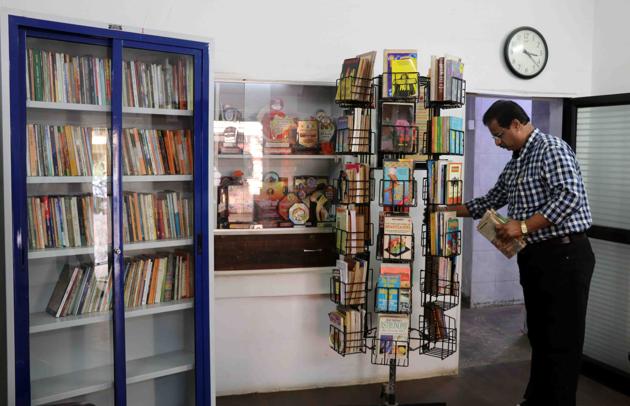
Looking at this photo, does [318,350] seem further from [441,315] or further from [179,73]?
[179,73]

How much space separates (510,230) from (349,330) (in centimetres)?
111

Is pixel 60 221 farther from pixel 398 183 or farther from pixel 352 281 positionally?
pixel 398 183

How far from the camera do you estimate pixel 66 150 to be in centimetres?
280

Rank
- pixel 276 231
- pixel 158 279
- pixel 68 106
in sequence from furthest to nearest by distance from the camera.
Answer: pixel 276 231 → pixel 158 279 → pixel 68 106

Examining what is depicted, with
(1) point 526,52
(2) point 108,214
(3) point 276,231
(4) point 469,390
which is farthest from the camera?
(1) point 526,52

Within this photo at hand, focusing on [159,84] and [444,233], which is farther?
[444,233]

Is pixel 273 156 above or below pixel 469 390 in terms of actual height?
above

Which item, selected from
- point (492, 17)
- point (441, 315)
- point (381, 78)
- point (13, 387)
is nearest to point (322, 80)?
point (381, 78)

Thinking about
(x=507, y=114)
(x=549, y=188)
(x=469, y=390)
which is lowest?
(x=469, y=390)

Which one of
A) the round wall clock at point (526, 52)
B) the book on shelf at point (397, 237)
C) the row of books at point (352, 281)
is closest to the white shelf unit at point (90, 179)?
the row of books at point (352, 281)

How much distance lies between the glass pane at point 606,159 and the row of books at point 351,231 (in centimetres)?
204

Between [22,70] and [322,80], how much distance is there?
6.16 ft

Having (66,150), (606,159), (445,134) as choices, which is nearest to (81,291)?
(66,150)

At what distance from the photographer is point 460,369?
14.5ft
